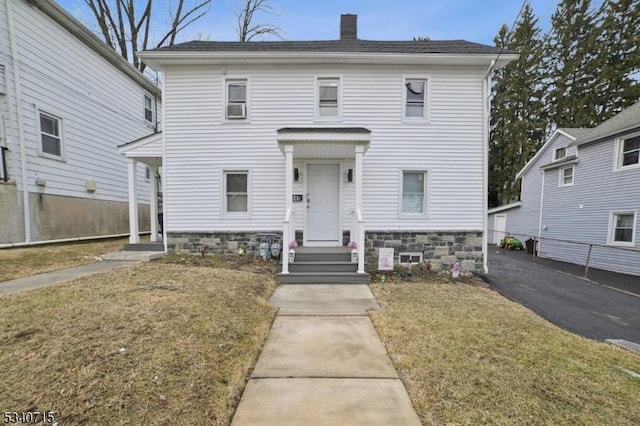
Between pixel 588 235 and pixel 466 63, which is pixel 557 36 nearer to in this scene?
pixel 588 235

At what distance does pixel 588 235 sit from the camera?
39.0ft

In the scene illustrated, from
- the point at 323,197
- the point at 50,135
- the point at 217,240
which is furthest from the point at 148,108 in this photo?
the point at 323,197

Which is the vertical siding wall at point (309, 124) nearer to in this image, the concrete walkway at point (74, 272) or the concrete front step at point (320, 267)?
the concrete walkway at point (74, 272)

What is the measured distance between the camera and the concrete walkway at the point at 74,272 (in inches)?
171

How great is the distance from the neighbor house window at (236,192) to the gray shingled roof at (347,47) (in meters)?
3.30

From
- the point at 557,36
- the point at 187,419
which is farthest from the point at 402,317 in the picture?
the point at 557,36

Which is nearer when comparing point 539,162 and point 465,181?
point 465,181

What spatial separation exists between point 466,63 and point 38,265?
1094cm

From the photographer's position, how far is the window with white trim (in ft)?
24.3

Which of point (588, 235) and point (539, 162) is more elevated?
point (539, 162)

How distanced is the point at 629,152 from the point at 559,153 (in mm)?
4486

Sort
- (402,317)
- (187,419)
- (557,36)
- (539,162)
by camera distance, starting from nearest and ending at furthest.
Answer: (187,419) → (402,317) → (539,162) → (557,36)

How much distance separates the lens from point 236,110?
7.43 m

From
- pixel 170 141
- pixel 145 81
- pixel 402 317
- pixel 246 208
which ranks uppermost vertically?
pixel 145 81
